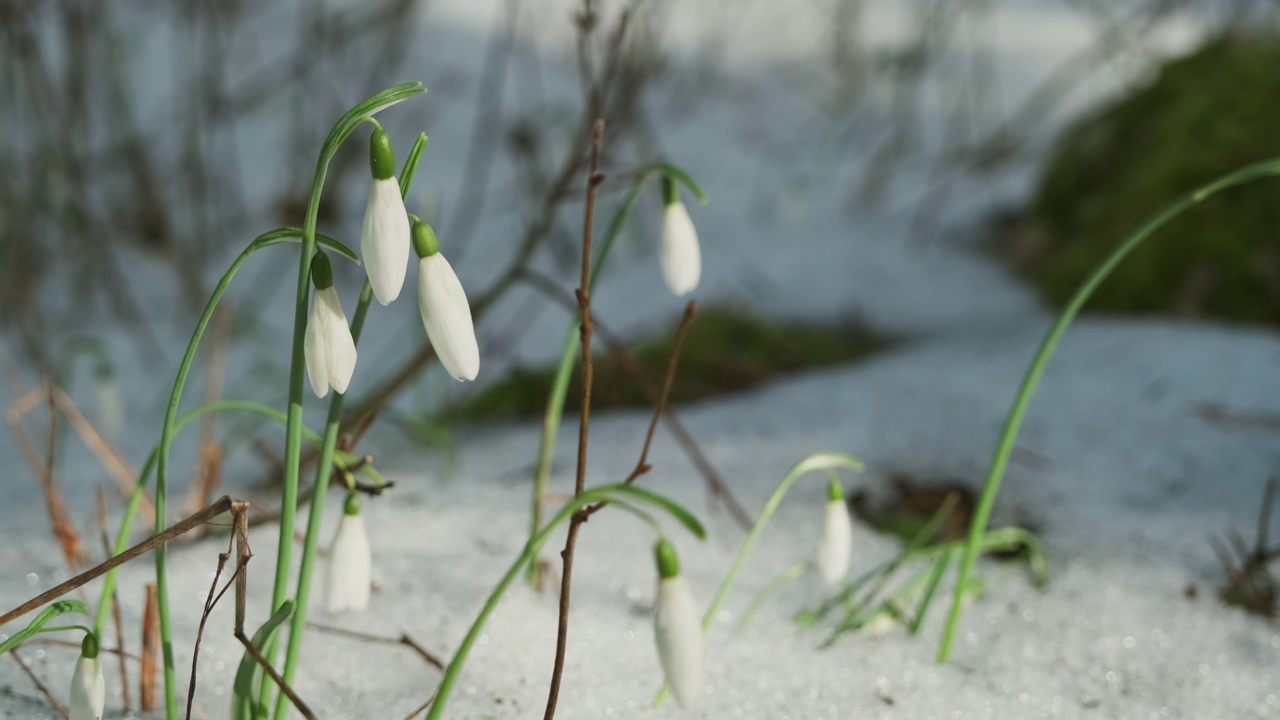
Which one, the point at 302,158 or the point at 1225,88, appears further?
the point at 302,158

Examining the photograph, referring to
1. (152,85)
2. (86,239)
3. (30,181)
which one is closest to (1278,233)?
(86,239)

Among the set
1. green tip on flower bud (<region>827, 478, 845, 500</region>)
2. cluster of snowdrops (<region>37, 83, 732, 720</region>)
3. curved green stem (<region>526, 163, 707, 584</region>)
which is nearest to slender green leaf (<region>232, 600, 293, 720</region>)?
cluster of snowdrops (<region>37, 83, 732, 720</region>)

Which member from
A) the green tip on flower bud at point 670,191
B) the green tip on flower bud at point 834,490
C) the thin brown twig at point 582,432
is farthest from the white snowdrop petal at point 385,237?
the green tip on flower bud at point 834,490

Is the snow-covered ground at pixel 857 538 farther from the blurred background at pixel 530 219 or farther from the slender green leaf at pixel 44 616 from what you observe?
the slender green leaf at pixel 44 616

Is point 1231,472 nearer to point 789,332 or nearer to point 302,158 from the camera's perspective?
point 789,332

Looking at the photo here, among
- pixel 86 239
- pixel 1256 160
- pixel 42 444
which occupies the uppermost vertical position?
pixel 1256 160

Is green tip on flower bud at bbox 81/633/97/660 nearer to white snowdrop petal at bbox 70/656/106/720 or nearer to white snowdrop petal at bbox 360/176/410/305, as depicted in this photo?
white snowdrop petal at bbox 70/656/106/720

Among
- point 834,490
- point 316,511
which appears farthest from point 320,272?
point 834,490
